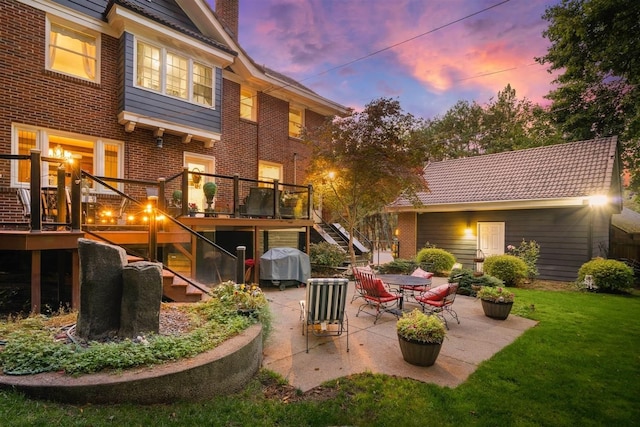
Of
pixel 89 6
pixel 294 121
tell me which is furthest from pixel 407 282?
pixel 89 6

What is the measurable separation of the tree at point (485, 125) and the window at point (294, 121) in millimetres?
13999

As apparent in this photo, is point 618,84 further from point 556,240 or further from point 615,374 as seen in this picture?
point 615,374

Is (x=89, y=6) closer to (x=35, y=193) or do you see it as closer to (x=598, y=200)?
(x=35, y=193)

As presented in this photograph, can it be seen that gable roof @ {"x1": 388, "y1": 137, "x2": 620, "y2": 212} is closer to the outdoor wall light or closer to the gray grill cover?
the outdoor wall light

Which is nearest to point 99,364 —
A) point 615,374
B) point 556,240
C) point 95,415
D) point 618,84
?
point 95,415

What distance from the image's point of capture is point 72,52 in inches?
331

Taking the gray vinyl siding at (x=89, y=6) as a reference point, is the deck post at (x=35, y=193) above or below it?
below

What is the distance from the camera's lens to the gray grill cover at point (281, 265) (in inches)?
362

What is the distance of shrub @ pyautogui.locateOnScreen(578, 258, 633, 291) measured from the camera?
9.48 meters

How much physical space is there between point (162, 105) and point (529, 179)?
13291 millimetres

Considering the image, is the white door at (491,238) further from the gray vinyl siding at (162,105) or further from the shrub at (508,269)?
the gray vinyl siding at (162,105)

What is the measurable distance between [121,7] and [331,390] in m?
10.1

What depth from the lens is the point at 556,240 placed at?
11594 millimetres

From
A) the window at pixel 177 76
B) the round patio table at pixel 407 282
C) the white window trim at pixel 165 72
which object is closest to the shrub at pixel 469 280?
the round patio table at pixel 407 282
